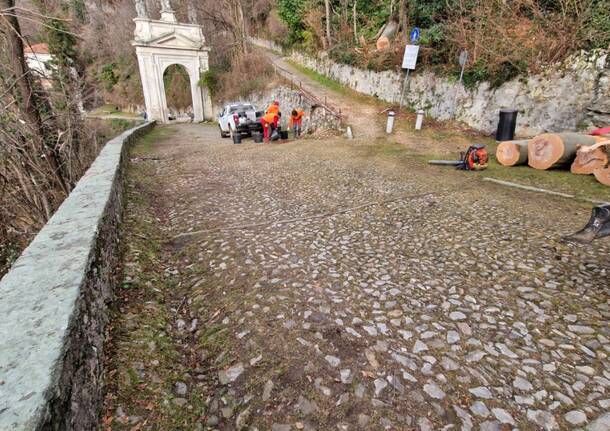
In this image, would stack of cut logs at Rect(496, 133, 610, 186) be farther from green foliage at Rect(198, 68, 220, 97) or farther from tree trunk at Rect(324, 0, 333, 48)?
green foliage at Rect(198, 68, 220, 97)

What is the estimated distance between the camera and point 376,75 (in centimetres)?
1683

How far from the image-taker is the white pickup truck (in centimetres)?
1403

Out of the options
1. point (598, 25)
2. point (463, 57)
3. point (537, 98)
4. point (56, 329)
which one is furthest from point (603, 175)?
point (56, 329)

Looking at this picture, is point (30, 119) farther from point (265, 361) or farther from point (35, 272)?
point (265, 361)

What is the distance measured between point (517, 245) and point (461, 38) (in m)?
11.8

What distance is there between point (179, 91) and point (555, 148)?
3492cm

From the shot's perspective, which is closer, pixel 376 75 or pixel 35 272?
pixel 35 272

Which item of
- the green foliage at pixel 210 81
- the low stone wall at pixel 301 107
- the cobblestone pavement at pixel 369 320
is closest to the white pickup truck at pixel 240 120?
the low stone wall at pixel 301 107

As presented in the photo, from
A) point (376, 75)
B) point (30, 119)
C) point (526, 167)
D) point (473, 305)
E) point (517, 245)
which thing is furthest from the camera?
point (376, 75)

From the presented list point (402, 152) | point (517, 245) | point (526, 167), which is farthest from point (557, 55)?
point (517, 245)

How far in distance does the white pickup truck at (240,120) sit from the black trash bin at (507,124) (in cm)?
927

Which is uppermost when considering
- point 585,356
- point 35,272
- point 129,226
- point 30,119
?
point 30,119

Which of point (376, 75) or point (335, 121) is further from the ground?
point (376, 75)

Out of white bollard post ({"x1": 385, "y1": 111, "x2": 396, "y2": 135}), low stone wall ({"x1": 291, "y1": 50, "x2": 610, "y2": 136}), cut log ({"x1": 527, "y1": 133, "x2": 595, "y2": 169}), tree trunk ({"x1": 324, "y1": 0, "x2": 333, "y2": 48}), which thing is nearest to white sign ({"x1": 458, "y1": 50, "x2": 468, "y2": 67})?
low stone wall ({"x1": 291, "y1": 50, "x2": 610, "y2": 136})
